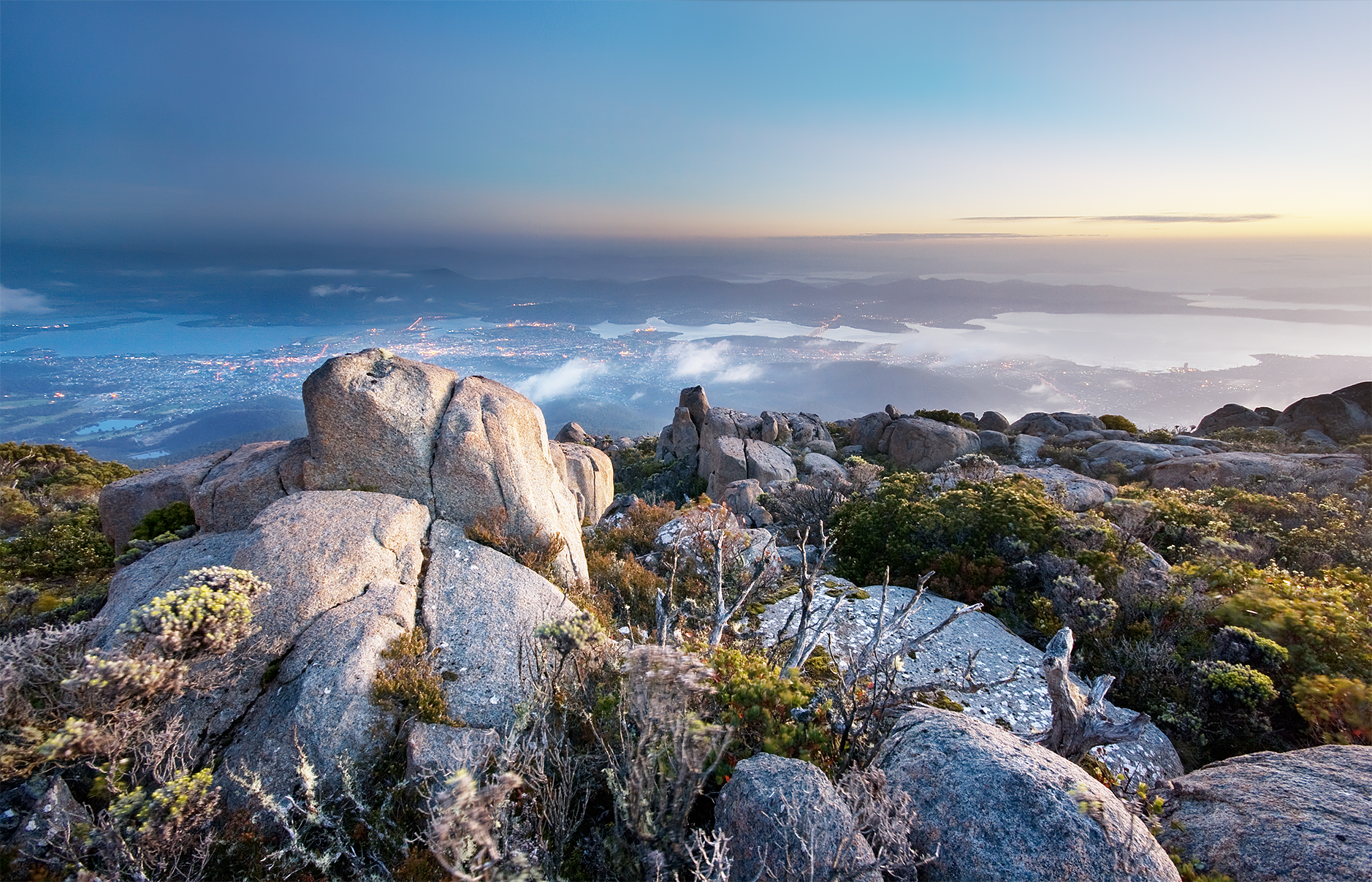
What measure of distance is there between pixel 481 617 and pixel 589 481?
16277mm

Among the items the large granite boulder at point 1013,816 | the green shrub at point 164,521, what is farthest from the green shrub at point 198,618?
the green shrub at point 164,521

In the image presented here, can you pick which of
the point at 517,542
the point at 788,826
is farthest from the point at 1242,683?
the point at 517,542

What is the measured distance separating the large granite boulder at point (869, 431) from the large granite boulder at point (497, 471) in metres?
34.0

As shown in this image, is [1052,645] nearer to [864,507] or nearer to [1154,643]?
[1154,643]

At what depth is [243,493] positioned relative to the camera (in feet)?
33.5

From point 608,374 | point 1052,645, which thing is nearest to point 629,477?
point 1052,645

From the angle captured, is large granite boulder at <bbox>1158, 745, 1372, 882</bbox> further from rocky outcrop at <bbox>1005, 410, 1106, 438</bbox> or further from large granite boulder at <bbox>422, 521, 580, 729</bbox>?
rocky outcrop at <bbox>1005, 410, 1106, 438</bbox>

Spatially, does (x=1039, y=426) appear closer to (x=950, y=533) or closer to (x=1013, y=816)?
(x=950, y=533)

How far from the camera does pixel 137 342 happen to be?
18800 centimetres

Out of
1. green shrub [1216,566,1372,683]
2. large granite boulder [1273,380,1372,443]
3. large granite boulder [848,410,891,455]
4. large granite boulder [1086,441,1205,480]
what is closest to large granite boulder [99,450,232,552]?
green shrub [1216,566,1372,683]

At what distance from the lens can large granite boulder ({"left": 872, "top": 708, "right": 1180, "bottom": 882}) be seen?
4.04 metres

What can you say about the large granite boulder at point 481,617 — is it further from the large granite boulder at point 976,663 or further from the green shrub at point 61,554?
the green shrub at point 61,554

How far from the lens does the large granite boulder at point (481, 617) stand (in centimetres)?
666

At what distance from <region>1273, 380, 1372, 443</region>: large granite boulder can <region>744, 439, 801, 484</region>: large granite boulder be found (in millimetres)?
39389
